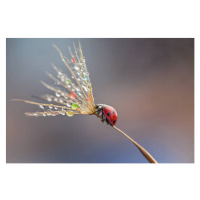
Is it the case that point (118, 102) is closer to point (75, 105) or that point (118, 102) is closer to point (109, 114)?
point (109, 114)

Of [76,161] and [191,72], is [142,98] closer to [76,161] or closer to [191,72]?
[191,72]

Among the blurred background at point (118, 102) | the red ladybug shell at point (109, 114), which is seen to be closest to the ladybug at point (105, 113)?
the red ladybug shell at point (109, 114)

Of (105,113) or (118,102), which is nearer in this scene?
(105,113)

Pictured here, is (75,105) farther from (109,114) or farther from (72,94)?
(109,114)

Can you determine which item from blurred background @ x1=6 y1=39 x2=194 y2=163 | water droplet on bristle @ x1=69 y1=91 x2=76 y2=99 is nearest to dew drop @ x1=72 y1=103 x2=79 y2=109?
water droplet on bristle @ x1=69 y1=91 x2=76 y2=99

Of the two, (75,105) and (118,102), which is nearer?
(75,105)

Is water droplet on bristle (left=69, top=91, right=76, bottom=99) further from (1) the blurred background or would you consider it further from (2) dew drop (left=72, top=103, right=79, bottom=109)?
(1) the blurred background

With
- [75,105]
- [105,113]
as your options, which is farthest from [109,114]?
[75,105]
